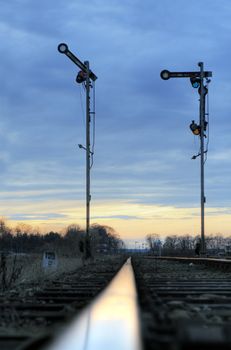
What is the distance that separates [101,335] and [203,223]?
957 inches

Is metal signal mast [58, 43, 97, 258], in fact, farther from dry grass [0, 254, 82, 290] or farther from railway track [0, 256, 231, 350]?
railway track [0, 256, 231, 350]

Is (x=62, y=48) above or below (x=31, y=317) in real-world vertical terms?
above

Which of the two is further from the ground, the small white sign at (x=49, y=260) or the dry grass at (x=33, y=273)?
the small white sign at (x=49, y=260)

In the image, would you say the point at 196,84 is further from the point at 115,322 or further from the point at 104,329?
the point at 104,329

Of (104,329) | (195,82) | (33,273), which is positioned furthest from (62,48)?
(104,329)

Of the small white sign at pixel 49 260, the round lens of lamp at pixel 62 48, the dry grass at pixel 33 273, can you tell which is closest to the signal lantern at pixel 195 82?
the round lens of lamp at pixel 62 48

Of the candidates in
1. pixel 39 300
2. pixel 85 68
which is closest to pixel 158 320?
pixel 39 300

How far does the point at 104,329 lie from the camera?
3.92m

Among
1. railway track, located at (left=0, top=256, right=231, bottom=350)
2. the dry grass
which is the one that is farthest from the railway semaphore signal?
railway track, located at (left=0, top=256, right=231, bottom=350)

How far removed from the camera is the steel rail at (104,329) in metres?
3.10

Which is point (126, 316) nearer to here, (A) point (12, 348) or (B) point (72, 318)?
(B) point (72, 318)

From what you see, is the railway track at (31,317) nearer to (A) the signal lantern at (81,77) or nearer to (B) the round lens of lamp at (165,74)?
(B) the round lens of lamp at (165,74)

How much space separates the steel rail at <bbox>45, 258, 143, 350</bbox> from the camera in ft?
10.2

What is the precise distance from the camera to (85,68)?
29344 millimetres
